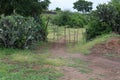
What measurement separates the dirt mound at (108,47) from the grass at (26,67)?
10.7 feet

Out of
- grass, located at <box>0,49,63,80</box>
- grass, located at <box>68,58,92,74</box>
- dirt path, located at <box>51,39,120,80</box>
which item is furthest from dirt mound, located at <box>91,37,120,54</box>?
grass, located at <box>0,49,63,80</box>

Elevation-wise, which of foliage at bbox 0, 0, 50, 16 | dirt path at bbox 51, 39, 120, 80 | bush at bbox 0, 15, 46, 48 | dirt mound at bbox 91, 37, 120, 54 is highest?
foliage at bbox 0, 0, 50, 16

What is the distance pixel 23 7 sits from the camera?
17.6 metres

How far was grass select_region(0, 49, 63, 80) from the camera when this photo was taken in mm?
8502

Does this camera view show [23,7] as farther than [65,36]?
No

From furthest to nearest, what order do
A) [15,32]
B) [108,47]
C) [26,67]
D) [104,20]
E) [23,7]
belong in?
1. [104,20]
2. [23,7]
3. [108,47]
4. [15,32]
5. [26,67]

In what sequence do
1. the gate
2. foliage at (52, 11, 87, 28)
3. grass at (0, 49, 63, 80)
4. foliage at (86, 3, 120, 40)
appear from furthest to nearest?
foliage at (52, 11, 87, 28), the gate, foliage at (86, 3, 120, 40), grass at (0, 49, 63, 80)

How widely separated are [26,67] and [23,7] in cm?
824

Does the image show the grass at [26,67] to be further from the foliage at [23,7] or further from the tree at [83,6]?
the tree at [83,6]

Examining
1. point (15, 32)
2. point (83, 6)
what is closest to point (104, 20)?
point (15, 32)

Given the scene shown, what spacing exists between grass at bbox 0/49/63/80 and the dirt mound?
3.27 m

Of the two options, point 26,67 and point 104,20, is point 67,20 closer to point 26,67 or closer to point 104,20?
point 104,20

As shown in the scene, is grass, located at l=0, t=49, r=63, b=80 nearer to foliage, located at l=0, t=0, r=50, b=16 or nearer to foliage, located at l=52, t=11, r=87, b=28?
foliage, located at l=0, t=0, r=50, b=16

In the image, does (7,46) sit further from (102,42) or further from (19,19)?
(102,42)
